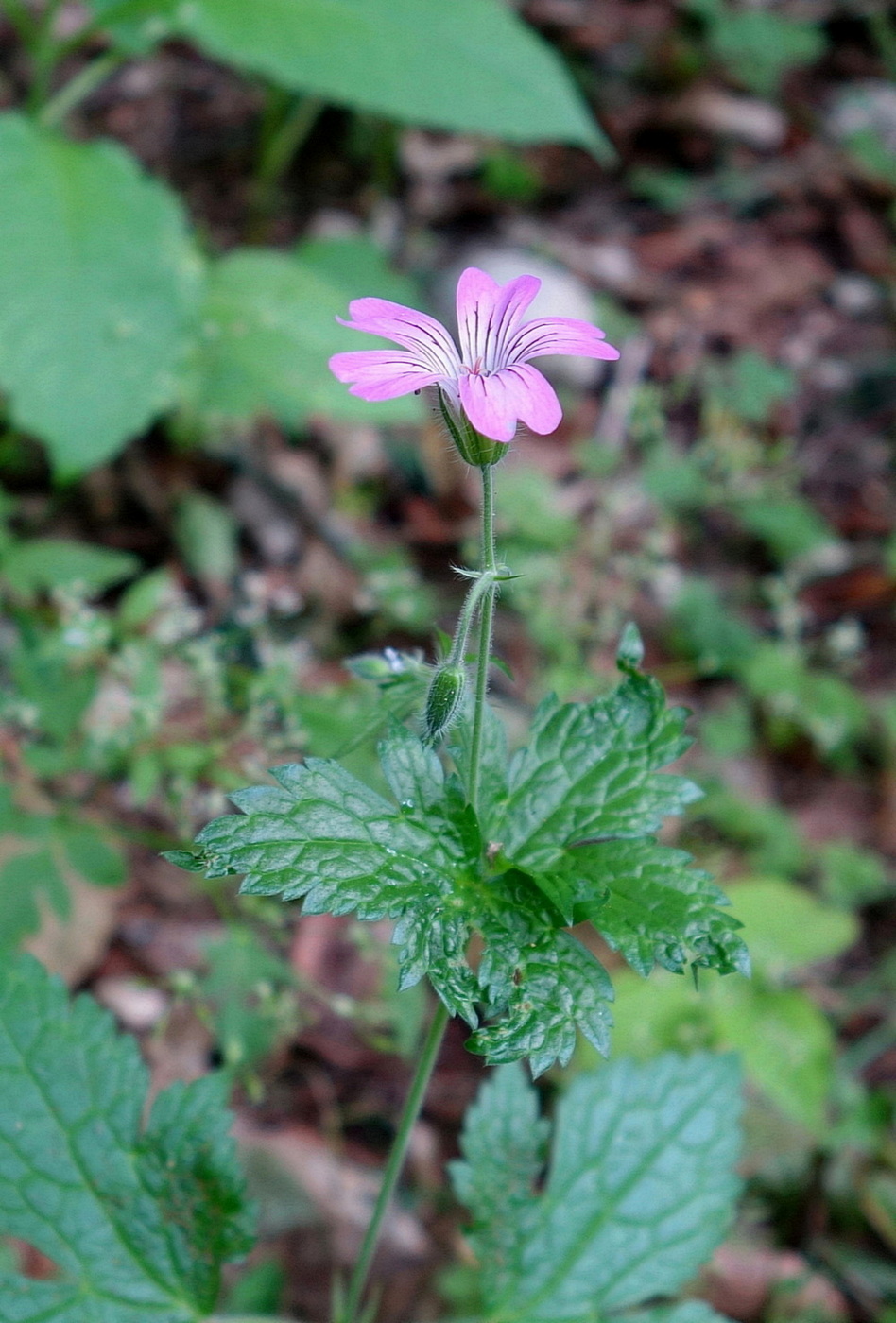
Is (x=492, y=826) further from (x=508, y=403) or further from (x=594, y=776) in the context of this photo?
(x=508, y=403)

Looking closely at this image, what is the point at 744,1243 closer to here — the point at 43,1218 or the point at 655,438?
the point at 43,1218

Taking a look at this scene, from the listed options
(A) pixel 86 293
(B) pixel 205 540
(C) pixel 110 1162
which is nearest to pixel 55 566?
(A) pixel 86 293

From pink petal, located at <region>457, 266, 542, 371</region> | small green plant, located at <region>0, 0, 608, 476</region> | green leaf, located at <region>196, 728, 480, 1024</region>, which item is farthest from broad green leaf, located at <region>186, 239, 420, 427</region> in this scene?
green leaf, located at <region>196, 728, 480, 1024</region>

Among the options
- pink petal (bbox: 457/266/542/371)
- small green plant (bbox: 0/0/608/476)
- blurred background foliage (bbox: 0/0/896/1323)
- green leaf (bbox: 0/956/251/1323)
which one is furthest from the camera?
small green plant (bbox: 0/0/608/476)

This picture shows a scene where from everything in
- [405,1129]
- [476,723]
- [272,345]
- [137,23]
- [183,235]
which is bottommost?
[405,1129]

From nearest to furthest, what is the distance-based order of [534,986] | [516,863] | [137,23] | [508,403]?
[508,403]
[534,986]
[516,863]
[137,23]

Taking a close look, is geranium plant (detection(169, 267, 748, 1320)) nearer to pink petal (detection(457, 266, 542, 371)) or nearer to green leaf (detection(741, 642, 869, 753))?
pink petal (detection(457, 266, 542, 371))
